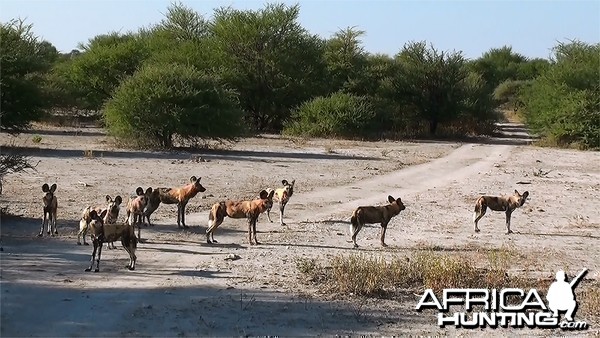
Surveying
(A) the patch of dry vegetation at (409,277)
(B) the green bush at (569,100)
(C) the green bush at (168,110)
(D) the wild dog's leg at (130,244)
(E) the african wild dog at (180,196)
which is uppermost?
(B) the green bush at (569,100)

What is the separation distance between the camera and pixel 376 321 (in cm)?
903

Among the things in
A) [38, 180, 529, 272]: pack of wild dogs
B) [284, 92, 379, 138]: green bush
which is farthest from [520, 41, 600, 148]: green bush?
[38, 180, 529, 272]: pack of wild dogs

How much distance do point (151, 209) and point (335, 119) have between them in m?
31.3

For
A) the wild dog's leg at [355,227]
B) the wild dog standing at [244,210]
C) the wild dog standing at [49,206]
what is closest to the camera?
the wild dog standing at [49,206]

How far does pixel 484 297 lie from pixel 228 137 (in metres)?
23.9

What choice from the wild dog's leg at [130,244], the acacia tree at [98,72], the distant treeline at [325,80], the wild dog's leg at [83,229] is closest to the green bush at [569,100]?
the distant treeline at [325,80]

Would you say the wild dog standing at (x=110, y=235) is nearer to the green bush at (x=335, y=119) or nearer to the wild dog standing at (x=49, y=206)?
the wild dog standing at (x=49, y=206)

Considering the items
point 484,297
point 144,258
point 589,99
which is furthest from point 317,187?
point 589,99

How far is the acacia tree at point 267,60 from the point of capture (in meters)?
49.4

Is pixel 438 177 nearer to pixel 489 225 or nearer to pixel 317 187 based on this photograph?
pixel 317 187

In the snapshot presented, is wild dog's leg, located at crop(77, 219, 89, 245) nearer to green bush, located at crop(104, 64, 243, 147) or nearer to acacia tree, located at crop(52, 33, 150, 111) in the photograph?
green bush, located at crop(104, 64, 243, 147)

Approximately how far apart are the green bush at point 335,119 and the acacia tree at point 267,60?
3.94m

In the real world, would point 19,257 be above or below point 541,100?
below

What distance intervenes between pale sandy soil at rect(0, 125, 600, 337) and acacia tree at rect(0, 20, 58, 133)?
1.15m
